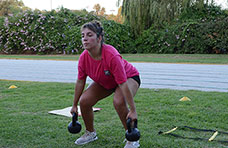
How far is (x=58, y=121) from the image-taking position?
13.3 feet

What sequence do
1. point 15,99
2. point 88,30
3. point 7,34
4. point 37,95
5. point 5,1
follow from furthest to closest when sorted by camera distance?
point 5,1
point 7,34
point 37,95
point 15,99
point 88,30

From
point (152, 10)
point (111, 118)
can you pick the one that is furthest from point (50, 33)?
point (111, 118)

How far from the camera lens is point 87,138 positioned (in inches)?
131

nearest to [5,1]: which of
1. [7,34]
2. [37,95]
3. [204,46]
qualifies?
[7,34]

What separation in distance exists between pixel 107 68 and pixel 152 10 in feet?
55.0

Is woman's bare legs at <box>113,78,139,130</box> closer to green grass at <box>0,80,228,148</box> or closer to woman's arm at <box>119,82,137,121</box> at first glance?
woman's arm at <box>119,82,137,121</box>

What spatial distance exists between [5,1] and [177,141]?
164 feet

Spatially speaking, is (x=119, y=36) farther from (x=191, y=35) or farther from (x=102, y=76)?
(x=102, y=76)

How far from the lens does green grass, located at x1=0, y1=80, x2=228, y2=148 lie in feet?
10.7

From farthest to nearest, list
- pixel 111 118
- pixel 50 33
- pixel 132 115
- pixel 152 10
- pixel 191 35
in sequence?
1. pixel 50 33
2. pixel 152 10
3. pixel 191 35
4. pixel 111 118
5. pixel 132 115

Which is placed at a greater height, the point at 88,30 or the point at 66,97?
the point at 88,30

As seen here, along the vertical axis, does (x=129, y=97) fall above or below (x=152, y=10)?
below

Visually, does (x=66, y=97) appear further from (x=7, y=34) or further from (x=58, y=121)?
(x=7, y=34)

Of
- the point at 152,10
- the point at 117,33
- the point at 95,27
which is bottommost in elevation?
the point at 117,33
